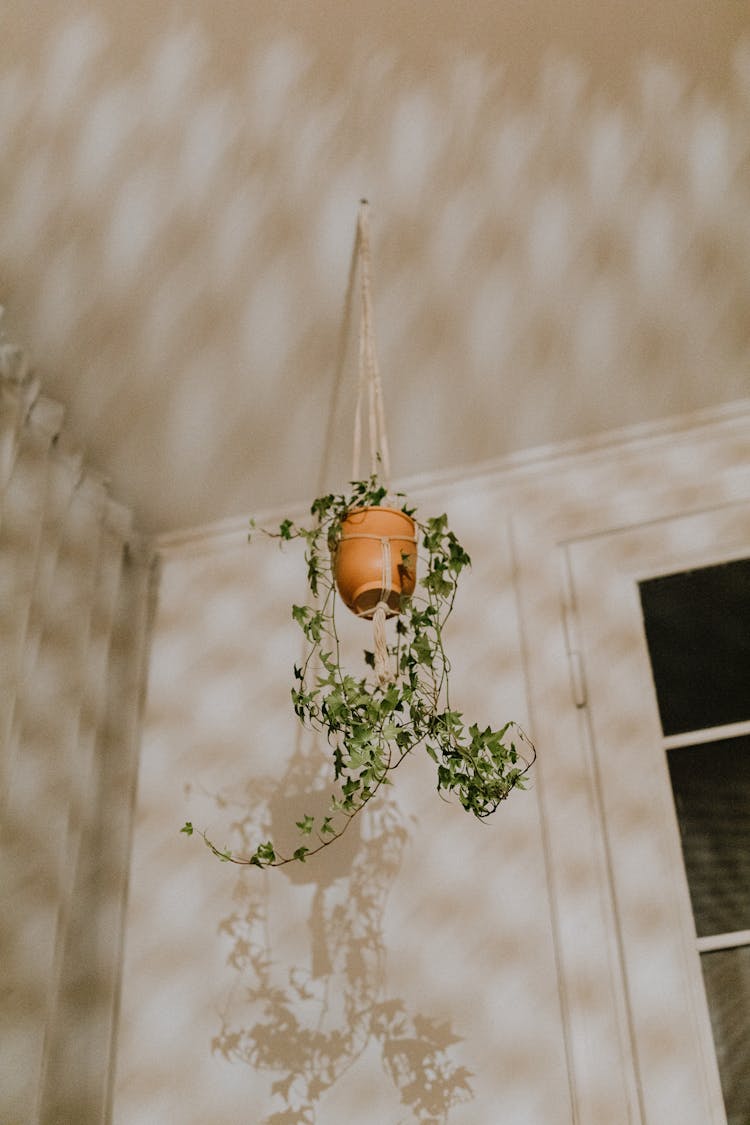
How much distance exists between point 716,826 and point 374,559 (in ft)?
3.10

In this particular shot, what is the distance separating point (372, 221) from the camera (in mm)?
2240

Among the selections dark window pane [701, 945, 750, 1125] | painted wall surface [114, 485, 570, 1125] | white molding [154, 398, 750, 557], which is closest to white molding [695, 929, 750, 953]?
dark window pane [701, 945, 750, 1125]

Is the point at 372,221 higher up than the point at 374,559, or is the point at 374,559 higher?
the point at 372,221

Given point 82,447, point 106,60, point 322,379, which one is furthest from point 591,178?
point 82,447

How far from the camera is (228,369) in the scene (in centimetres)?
254

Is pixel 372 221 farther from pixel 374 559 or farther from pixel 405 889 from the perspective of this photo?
pixel 405 889

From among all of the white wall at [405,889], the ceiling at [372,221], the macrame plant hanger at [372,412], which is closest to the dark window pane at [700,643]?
the white wall at [405,889]

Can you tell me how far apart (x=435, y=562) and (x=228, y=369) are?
0.85 meters

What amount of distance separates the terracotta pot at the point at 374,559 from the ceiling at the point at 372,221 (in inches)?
26.4

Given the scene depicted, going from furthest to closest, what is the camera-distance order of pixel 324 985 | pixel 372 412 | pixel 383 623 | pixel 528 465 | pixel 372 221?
pixel 528 465 → pixel 324 985 → pixel 372 221 → pixel 372 412 → pixel 383 623

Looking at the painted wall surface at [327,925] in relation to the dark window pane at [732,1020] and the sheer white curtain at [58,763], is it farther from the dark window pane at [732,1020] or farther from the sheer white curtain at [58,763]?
the dark window pane at [732,1020]

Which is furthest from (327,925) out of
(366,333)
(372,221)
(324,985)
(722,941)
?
(372,221)

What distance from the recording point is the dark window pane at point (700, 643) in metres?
2.39

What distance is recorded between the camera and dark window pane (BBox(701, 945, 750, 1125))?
2041 mm
